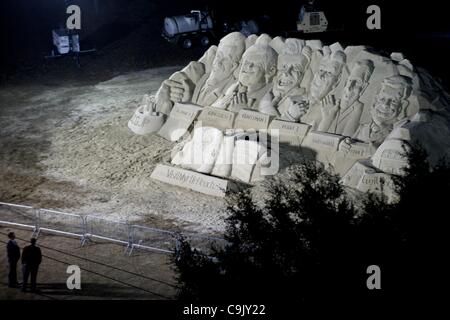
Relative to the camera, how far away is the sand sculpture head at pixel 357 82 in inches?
625

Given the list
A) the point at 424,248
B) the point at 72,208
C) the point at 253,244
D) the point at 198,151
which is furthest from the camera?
the point at 198,151

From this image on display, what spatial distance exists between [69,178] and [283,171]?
17.0ft

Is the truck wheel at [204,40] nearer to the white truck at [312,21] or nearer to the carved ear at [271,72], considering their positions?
the white truck at [312,21]

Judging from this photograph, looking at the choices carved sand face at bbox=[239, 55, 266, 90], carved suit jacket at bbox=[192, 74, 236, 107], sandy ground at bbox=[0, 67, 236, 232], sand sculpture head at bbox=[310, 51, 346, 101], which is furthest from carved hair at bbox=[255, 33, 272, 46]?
sandy ground at bbox=[0, 67, 236, 232]

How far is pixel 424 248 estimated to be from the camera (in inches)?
263

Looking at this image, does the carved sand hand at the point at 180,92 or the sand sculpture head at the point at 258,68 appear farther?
the carved sand hand at the point at 180,92

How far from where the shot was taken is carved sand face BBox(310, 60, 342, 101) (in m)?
16.4

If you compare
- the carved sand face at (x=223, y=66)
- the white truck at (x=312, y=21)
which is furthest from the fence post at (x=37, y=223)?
the white truck at (x=312, y=21)

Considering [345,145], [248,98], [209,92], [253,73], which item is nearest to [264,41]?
[253,73]

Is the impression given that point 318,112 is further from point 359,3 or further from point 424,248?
point 359,3

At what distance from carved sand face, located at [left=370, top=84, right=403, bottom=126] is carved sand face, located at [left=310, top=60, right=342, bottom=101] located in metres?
1.36

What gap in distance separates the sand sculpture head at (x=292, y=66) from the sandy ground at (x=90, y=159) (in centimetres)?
335

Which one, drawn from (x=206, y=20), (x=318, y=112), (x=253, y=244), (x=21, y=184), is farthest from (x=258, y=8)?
(x=253, y=244)

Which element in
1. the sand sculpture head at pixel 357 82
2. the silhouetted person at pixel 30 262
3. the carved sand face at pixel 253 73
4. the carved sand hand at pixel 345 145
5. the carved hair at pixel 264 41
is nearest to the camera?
the silhouetted person at pixel 30 262
